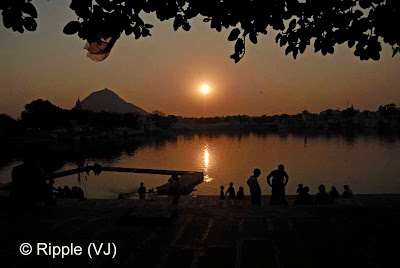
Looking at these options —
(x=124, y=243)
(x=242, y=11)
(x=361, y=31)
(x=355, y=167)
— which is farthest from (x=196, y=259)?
(x=355, y=167)

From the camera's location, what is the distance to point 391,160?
45.8m

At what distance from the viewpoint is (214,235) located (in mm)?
3734

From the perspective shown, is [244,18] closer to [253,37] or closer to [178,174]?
[253,37]

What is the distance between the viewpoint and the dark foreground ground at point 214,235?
308 centimetres

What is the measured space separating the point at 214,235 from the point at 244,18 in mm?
2515

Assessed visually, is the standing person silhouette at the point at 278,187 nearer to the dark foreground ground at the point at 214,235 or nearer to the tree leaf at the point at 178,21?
the dark foreground ground at the point at 214,235

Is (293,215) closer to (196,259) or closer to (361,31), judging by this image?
(196,259)

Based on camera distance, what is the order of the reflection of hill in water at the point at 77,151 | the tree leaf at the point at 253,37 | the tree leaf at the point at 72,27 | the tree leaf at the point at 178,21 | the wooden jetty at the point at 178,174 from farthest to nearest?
the reflection of hill in water at the point at 77,151, the wooden jetty at the point at 178,174, the tree leaf at the point at 253,37, the tree leaf at the point at 178,21, the tree leaf at the point at 72,27

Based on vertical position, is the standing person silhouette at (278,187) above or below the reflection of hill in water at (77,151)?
above

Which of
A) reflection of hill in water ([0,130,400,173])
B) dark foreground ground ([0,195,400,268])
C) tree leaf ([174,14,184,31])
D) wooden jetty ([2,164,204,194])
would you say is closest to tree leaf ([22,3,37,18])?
tree leaf ([174,14,184,31])

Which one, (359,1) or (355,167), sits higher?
(359,1)

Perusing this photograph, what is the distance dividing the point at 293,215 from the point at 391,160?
48434 millimetres

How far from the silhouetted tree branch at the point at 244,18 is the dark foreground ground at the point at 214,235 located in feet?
6.84

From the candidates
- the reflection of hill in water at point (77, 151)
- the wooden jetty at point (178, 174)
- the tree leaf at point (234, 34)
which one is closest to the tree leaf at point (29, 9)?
the tree leaf at point (234, 34)
